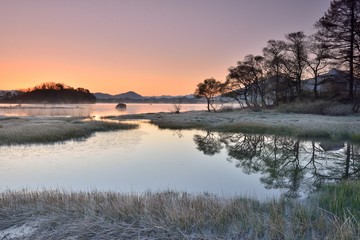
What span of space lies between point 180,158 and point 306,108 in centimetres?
3159

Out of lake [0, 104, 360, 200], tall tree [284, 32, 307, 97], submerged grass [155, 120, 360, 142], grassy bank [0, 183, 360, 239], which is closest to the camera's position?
grassy bank [0, 183, 360, 239]

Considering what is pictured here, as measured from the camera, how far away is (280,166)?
16.1 meters

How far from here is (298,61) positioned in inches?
2046

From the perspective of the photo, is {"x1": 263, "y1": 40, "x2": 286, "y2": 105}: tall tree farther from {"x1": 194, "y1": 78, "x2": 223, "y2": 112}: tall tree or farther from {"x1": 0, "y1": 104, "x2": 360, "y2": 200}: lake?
{"x1": 0, "y1": 104, "x2": 360, "y2": 200}: lake

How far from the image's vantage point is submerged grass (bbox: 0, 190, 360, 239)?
549cm

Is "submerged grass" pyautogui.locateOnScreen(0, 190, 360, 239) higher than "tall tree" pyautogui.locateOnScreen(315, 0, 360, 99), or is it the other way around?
"tall tree" pyautogui.locateOnScreen(315, 0, 360, 99)

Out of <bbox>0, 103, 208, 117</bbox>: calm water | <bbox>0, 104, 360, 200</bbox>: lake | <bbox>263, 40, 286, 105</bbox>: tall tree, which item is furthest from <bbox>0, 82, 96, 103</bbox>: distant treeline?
<bbox>0, 104, 360, 200</bbox>: lake

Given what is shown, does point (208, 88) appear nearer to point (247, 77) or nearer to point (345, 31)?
point (247, 77)

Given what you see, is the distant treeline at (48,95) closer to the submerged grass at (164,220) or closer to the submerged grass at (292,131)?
the submerged grass at (292,131)

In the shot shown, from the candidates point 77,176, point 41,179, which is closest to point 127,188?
point 77,176

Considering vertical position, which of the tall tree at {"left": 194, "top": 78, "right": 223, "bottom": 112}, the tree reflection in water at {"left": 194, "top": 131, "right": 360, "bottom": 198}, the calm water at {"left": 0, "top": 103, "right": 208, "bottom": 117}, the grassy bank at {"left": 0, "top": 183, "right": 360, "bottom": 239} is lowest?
the tree reflection in water at {"left": 194, "top": 131, "right": 360, "bottom": 198}

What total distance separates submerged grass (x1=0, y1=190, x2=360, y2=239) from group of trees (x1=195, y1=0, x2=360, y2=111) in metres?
41.2

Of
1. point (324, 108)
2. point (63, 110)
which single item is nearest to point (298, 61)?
point (324, 108)

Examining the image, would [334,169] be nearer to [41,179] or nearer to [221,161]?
[221,161]
